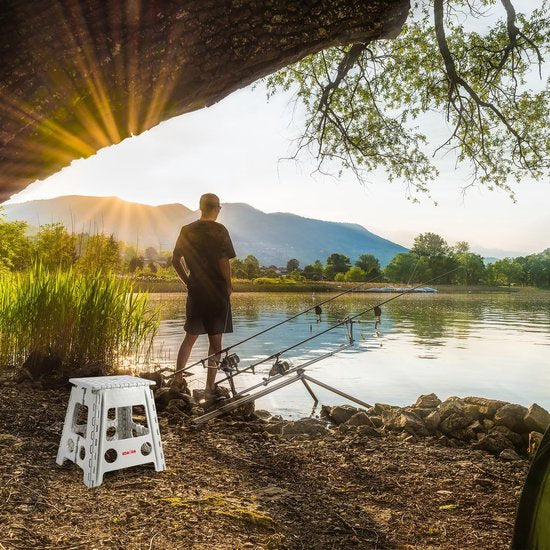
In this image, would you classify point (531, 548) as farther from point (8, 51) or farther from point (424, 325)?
point (424, 325)

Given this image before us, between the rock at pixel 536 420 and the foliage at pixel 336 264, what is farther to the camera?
the foliage at pixel 336 264

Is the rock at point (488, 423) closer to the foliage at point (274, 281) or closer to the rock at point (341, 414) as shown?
the rock at point (341, 414)

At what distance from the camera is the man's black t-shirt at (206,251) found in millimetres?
5930

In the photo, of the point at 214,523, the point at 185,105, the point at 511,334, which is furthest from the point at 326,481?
the point at 511,334

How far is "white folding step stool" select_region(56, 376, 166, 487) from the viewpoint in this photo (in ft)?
11.0

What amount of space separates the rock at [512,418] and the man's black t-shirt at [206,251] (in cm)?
304

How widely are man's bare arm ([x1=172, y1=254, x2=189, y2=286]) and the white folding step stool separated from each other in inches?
95.0

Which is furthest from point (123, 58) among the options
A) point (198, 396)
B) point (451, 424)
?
point (198, 396)

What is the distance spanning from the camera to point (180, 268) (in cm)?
618

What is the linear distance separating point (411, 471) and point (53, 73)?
3550 millimetres

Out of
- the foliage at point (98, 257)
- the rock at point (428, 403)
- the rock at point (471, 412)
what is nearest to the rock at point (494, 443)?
the rock at point (471, 412)

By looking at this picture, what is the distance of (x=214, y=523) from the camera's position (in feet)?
9.02

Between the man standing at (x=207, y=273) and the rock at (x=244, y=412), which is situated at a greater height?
the man standing at (x=207, y=273)

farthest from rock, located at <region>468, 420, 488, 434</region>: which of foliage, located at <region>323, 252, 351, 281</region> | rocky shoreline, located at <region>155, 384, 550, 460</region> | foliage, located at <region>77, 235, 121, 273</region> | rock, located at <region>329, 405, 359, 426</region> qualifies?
foliage, located at <region>323, 252, 351, 281</region>
